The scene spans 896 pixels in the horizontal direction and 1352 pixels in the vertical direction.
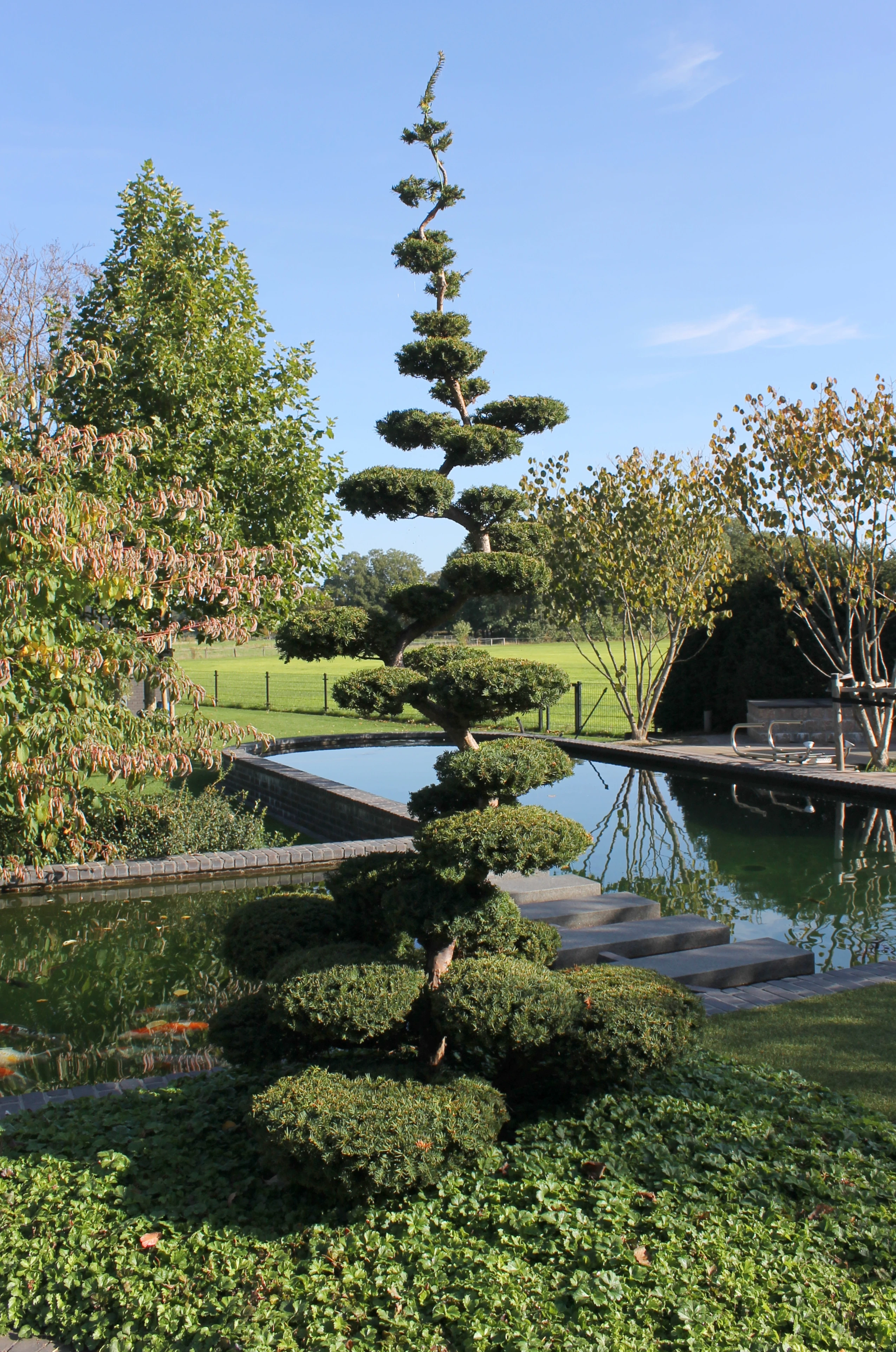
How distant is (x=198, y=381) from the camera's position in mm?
10719

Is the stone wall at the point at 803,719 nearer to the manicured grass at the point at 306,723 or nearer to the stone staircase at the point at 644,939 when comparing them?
the manicured grass at the point at 306,723

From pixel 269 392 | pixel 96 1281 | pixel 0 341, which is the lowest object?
pixel 96 1281

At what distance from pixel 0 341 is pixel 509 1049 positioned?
19.7 m

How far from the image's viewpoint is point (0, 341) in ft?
63.5

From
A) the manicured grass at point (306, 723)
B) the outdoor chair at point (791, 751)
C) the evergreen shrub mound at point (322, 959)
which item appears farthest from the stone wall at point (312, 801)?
the outdoor chair at point (791, 751)

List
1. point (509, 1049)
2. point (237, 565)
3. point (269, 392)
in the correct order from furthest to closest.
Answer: point (269, 392) → point (237, 565) → point (509, 1049)

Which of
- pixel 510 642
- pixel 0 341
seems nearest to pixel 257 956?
pixel 0 341

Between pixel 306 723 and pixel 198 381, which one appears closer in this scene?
pixel 198 381

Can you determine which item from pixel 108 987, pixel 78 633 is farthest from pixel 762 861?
pixel 78 633

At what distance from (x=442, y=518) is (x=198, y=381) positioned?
4.93 m

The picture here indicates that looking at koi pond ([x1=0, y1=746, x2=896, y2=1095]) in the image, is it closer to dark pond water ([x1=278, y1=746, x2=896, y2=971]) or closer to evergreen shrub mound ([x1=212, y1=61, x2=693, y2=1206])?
dark pond water ([x1=278, y1=746, x2=896, y2=971])

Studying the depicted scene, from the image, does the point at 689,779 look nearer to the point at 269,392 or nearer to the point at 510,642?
the point at 269,392

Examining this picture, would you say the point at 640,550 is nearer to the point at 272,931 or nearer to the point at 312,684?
the point at 272,931

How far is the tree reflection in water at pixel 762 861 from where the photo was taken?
738 cm
